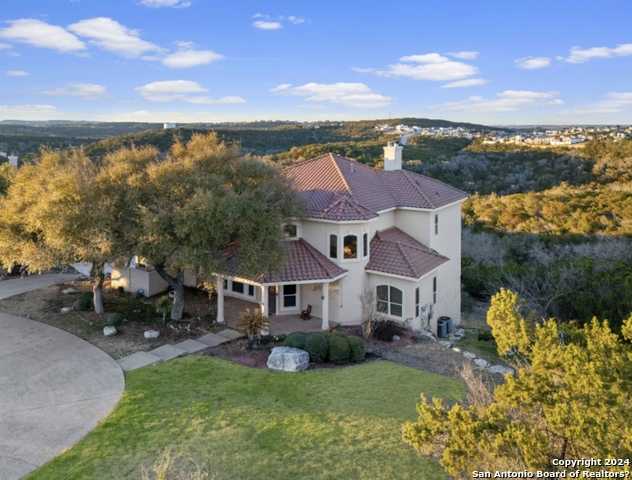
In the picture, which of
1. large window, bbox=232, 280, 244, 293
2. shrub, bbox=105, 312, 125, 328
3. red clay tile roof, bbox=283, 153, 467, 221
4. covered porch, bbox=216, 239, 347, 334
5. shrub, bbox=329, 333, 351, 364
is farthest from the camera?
large window, bbox=232, 280, 244, 293

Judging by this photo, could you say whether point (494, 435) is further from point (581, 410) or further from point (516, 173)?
point (516, 173)

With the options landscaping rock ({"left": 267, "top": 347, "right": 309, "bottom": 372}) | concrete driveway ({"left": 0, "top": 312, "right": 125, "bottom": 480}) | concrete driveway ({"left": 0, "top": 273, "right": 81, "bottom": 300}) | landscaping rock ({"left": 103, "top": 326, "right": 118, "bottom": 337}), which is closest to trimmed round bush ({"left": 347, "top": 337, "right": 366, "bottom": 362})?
landscaping rock ({"left": 267, "top": 347, "right": 309, "bottom": 372})

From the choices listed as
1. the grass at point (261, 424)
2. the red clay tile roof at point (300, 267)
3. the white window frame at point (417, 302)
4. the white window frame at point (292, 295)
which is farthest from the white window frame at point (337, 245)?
the grass at point (261, 424)

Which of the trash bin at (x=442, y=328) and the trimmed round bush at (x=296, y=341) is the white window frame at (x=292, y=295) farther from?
the trash bin at (x=442, y=328)

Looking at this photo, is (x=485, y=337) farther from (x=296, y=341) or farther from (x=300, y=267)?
(x=296, y=341)

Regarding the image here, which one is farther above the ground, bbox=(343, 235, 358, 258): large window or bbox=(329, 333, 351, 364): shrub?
bbox=(343, 235, 358, 258): large window

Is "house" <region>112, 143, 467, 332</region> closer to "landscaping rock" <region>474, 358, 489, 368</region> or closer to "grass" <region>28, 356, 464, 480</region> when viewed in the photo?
"landscaping rock" <region>474, 358, 489, 368</region>

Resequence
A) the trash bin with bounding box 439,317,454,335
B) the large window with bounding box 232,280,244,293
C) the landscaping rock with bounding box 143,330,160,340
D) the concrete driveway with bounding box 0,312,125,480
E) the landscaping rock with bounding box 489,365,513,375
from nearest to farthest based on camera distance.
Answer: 1. the concrete driveway with bounding box 0,312,125,480
2. the landscaping rock with bounding box 489,365,513,375
3. the landscaping rock with bounding box 143,330,160,340
4. the trash bin with bounding box 439,317,454,335
5. the large window with bounding box 232,280,244,293
